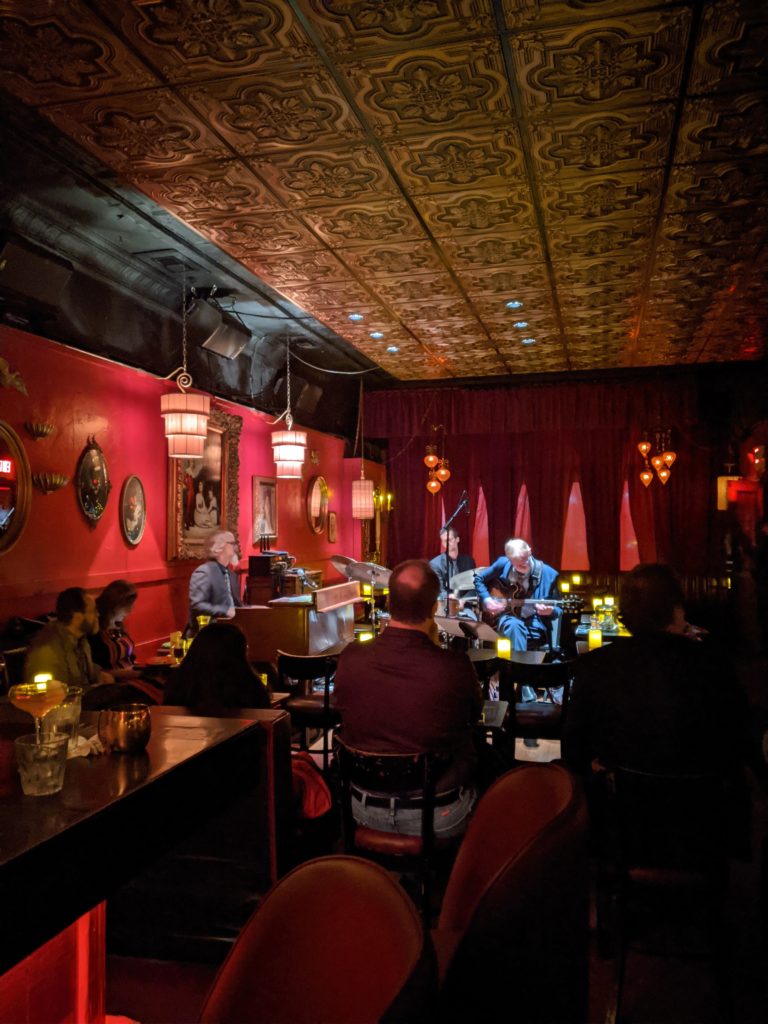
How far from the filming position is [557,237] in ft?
16.4

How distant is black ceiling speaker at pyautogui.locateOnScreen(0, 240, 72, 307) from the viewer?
14.8ft

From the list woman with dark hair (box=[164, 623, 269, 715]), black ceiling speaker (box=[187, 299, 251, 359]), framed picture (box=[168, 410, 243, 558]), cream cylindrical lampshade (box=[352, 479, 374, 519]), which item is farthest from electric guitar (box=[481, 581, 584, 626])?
woman with dark hair (box=[164, 623, 269, 715])

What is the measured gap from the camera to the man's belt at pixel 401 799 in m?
2.63

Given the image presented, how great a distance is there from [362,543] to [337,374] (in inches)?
112

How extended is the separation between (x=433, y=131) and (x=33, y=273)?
272cm

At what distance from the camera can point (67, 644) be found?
157 inches

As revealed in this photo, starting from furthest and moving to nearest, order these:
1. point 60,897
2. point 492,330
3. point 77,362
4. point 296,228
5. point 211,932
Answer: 1. point 492,330
2. point 77,362
3. point 296,228
4. point 211,932
5. point 60,897

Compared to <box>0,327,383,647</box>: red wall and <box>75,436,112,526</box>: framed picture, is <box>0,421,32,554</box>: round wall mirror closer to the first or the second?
<box>0,327,383,647</box>: red wall

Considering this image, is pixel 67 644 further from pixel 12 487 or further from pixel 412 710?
pixel 412 710

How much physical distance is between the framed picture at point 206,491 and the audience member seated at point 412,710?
414 cm

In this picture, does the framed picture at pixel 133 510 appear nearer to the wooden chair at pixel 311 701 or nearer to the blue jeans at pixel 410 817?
the wooden chair at pixel 311 701

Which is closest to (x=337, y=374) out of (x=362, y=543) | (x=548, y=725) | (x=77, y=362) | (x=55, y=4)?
(x=362, y=543)

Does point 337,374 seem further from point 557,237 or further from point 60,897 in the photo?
point 60,897

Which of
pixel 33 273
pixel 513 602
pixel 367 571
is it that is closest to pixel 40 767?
pixel 33 273
